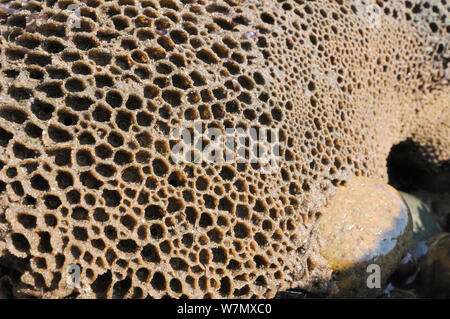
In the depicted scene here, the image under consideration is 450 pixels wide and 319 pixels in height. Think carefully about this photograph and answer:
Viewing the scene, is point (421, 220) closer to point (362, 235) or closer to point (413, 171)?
point (413, 171)

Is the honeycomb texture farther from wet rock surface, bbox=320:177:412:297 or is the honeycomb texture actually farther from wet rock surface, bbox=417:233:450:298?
wet rock surface, bbox=417:233:450:298

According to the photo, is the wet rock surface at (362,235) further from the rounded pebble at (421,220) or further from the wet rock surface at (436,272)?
the rounded pebble at (421,220)

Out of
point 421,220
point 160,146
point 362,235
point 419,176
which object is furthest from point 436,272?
point 160,146

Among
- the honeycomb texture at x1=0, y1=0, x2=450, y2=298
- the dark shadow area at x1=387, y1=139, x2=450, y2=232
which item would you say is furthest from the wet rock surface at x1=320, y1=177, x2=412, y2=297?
the dark shadow area at x1=387, y1=139, x2=450, y2=232

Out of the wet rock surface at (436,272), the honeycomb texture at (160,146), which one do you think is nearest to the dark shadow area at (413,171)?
the wet rock surface at (436,272)

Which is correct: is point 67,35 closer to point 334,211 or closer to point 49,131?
point 49,131
